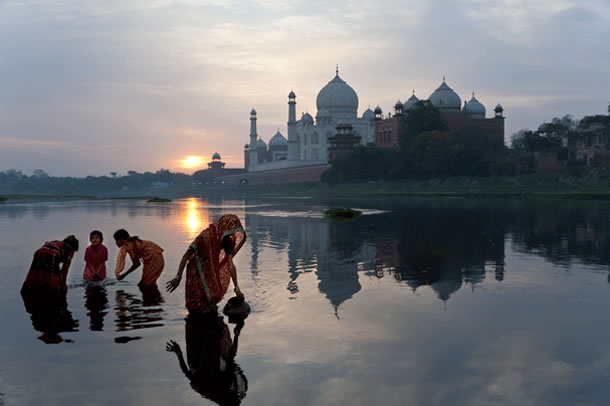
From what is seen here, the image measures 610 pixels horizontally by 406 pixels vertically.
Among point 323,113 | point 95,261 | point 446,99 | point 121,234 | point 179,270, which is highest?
point 446,99

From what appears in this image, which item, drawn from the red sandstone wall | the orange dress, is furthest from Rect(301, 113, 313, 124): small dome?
the orange dress

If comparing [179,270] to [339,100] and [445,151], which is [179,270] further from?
[339,100]

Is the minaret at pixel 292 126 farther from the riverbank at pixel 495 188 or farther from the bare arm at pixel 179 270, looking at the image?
the bare arm at pixel 179 270

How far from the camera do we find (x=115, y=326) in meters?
7.76

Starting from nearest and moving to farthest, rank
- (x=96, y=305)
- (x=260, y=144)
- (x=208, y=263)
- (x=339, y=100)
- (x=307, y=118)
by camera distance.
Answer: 1. (x=208, y=263)
2. (x=96, y=305)
3. (x=339, y=100)
4. (x=307, y=118)
5. (x=260, y=144)

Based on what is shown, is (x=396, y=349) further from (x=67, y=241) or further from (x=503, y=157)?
(x=503, y=157)

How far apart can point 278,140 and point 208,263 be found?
12150cm

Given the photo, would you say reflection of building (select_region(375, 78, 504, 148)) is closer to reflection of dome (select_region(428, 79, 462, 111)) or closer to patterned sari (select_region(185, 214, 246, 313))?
reflection of dome (select_region(428, 79, 462, 111))

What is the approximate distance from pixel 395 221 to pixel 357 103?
75.3 metres

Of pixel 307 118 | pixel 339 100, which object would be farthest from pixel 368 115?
pixel 307 118

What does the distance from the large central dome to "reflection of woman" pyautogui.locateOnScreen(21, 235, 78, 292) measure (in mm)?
89167

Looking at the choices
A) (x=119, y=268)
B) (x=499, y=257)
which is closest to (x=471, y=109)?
(x=499, y=257)

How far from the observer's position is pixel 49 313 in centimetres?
852

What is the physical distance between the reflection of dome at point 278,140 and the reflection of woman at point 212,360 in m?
121
